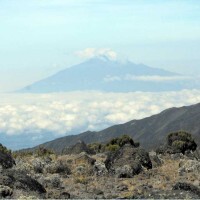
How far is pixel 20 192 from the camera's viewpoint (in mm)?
15648

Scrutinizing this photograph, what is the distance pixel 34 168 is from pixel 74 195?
294 inches

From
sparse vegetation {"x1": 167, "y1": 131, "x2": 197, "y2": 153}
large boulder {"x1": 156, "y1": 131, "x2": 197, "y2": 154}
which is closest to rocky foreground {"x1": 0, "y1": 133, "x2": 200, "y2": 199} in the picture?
large boulder {"x1": 156, "y1": 131, "x2": 197, "y2": 154}

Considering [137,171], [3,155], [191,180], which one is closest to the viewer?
[191,180]

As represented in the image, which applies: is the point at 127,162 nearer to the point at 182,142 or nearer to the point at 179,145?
the point at 179,145

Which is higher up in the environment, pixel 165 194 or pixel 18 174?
pixel 18 174

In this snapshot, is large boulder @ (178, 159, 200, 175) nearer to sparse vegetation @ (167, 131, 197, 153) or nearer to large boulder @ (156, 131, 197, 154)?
large boulder @ (156, 131, 197, 154)

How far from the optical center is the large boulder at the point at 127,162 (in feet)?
76.4

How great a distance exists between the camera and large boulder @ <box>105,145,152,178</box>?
2330 cm

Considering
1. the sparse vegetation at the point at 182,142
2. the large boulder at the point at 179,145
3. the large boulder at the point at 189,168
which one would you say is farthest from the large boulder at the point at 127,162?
the sparse vegetation at the point at 182,142

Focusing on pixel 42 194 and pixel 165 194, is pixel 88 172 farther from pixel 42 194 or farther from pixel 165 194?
pixel 165 194

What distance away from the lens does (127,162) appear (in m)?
24.3

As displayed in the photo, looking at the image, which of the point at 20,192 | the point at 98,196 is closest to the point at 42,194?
the point at 20,192

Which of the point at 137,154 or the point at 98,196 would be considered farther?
the point at 137,154

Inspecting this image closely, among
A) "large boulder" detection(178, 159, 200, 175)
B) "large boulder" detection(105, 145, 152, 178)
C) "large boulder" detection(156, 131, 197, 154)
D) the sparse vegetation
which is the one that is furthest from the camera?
the sparse vegetation
